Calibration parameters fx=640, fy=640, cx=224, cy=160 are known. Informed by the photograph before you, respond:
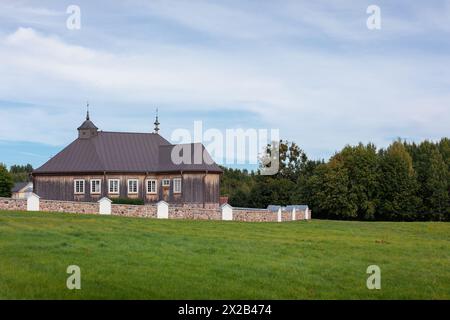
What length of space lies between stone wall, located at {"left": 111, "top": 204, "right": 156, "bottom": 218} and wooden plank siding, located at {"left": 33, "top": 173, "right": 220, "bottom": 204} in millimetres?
11122

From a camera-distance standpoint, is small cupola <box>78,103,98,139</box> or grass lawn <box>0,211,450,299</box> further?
small cupola <box>78,103,98,139</box>

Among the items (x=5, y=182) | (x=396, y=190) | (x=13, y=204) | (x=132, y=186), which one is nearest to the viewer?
(x=13, y=204)

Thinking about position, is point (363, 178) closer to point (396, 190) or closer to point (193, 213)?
point (396, 190)

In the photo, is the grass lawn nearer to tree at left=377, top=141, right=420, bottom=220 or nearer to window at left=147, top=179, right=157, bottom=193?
window at left=147, top=179, right=157, bottom=193

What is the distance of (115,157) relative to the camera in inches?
1955

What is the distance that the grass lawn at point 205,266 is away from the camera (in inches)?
481

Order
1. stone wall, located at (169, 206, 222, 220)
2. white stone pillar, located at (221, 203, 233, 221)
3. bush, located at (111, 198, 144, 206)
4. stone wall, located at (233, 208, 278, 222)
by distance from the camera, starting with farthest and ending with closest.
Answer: bush, located at (111, 198, 144, 206), stone wall, located at (233, 208, 278, 222), white stone pillar, located at (221, 203, 233, 221), stone wall, located at (169, 206, 222, 220)

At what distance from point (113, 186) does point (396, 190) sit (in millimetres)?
31241

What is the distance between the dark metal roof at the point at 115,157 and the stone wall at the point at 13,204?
12721 millimetres

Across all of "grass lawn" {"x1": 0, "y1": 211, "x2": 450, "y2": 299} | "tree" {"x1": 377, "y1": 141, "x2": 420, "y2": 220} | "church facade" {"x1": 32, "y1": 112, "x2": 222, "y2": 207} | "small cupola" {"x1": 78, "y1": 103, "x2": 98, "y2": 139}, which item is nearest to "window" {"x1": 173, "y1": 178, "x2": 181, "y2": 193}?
"church facade" {"x1": 32, "y1": 112, "x2": 222, "y2": 207}

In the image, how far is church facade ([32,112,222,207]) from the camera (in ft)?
159

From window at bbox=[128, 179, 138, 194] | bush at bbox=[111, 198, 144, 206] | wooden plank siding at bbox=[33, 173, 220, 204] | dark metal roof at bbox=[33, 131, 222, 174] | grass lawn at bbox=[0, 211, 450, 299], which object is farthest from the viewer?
window at bbox=[128, 179, 138, 194]

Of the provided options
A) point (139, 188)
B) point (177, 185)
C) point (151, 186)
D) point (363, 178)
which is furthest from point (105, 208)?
point (363, 178)
